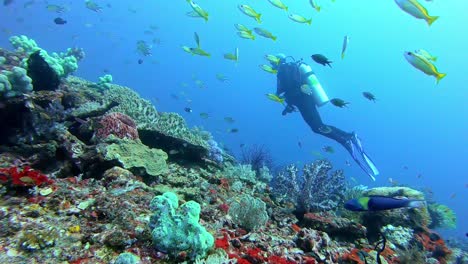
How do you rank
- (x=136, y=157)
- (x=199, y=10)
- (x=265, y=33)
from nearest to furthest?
(x=136, y=157)
(x=199, y=10)
(x=265, y=33)

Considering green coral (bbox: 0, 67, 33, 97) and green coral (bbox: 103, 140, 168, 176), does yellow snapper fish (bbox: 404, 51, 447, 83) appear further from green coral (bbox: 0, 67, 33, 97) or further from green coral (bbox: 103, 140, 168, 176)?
green coral (bbox: 0, 67, 33, 97)

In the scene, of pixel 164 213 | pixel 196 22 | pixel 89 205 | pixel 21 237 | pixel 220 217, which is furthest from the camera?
pixel 196 22

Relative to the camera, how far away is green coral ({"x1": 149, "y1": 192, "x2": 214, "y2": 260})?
329 centimetres

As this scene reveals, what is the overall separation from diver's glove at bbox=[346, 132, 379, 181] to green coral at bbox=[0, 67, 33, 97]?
1000cm

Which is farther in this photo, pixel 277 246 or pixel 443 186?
pixel 443 186

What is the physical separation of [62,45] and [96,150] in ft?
403

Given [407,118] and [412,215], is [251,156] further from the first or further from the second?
[407,118]

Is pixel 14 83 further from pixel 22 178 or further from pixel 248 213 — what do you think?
pixel 248 213

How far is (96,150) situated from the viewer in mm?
5727

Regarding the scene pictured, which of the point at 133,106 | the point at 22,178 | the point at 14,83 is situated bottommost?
the point at 133,106

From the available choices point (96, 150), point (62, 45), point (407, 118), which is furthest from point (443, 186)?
point (62, 45)

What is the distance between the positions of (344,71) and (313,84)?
153m

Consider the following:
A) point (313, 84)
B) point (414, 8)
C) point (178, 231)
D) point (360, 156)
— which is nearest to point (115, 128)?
point (178, 231)

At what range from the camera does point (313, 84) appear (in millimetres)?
12703
